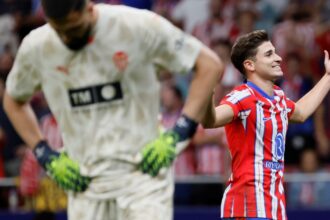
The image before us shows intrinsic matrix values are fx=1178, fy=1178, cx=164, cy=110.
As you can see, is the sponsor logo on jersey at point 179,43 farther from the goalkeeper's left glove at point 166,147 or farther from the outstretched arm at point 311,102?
the outstretched arm at point 311,102

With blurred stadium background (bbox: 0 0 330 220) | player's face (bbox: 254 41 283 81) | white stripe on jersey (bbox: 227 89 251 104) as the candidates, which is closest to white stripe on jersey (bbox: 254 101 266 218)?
white stripe on jersey (bbox: 227 89 251 104)

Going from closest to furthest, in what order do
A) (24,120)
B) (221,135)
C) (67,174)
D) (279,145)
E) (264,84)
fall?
(67,174) < (24,120) < (279,145) < (264,84) < (221,135)

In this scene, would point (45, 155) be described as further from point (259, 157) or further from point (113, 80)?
point (259, 157)

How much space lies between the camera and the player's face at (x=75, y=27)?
6.21m

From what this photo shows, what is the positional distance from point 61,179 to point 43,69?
624mm

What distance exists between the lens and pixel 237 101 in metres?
7.95

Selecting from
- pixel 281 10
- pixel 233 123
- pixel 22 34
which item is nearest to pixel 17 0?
pixel 22 34

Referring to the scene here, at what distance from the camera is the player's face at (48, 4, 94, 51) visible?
20.4ft

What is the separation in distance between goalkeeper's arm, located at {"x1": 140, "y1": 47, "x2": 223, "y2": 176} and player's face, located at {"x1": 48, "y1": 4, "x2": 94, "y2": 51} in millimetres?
647

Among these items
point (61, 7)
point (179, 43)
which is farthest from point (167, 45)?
point (61, 7)

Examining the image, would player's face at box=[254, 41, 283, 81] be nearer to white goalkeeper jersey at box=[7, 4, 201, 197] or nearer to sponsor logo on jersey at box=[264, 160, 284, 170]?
sponsor logo on jersey at box=[264, 160, 284, 170]

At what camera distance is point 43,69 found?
6.60 m

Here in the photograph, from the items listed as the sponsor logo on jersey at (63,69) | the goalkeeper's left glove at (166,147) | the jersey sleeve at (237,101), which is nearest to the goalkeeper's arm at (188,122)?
the goalkeeper's left glove at (166,147)

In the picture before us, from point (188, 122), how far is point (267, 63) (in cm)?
175
